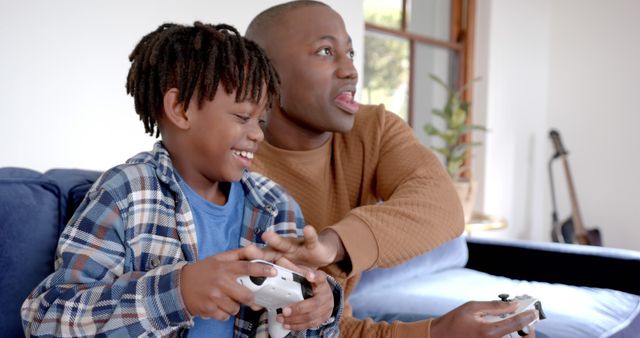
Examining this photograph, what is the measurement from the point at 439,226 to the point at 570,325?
26.1 inches

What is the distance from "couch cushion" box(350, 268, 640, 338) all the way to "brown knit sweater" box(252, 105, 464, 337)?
53 cm

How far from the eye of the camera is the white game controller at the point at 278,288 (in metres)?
0.78

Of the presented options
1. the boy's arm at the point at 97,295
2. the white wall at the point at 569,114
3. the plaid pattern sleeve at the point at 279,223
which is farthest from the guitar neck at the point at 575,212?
the boy's arm at the point at 97,295

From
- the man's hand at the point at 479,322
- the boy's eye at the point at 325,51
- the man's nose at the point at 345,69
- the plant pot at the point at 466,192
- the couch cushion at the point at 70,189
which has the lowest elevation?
the plant pot at the point at 466,192

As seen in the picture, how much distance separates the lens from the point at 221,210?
40.5 inches

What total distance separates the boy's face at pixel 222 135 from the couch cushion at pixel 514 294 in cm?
97

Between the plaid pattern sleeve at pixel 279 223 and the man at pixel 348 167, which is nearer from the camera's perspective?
the plaid pattern sleeve at pixel 279 223

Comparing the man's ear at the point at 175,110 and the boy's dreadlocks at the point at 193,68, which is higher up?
the boy's dreadlocks at the point at 193,68

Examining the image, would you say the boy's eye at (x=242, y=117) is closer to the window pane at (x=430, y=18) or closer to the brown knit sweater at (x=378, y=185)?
the brown knit sweater at (x=378, y=185)

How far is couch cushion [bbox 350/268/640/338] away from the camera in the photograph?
1713 mm

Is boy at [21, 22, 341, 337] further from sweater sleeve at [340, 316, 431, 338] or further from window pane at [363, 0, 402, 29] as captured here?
window pane at [363, 0, 402, 29]

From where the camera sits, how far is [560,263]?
222 cm

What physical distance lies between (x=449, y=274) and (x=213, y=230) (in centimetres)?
142

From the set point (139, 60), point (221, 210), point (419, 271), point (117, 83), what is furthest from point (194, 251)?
point (419, 271)
